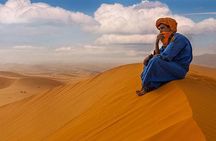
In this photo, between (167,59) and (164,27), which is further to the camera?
(164,27)

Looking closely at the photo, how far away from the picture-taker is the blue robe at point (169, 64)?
7.57 meters

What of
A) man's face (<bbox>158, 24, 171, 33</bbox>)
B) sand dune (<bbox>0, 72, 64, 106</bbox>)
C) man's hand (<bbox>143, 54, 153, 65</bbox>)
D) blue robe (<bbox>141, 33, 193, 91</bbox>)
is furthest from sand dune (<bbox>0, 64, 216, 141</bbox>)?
sand dune (<bbox>0, 72, 64, 106</bbox>)

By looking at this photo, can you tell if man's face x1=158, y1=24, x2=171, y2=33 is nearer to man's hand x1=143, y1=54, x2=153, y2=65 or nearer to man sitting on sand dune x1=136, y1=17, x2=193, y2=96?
man sitting on sand dune x1=136, y1=17, x2=193, y2=96

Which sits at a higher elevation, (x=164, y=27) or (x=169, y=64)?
(x=164, y=27)

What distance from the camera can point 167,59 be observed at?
25.0 feet

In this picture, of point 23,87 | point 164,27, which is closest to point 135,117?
point 164,27

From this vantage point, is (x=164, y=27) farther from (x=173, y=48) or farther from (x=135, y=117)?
(x=135, y=117)

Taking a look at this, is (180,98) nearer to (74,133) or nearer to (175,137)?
(175,137)

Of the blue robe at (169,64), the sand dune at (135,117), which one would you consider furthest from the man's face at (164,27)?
the sand dune at (135,117)

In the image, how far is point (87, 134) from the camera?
747 centimetres

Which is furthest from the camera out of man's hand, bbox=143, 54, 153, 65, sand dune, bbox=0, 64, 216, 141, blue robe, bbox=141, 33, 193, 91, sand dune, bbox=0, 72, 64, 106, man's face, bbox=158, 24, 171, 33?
sand dune, bbox=0, 72, 64, 106

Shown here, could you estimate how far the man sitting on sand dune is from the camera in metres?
7.59

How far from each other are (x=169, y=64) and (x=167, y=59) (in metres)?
0.11

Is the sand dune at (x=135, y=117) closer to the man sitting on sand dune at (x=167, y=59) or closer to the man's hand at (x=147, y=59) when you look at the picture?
the man sitting on sand dune at (x=167, y=59)
